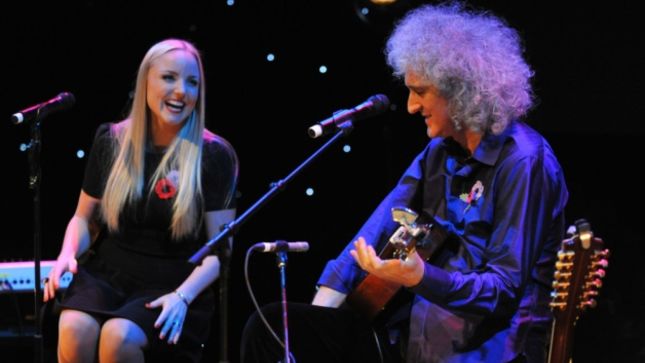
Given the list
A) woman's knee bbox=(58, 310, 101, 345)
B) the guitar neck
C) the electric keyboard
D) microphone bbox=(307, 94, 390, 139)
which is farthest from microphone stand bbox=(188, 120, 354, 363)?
the electric keyboard

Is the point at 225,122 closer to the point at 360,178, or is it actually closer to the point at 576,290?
the point at 360,178

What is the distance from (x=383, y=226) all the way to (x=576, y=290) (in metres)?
0.91

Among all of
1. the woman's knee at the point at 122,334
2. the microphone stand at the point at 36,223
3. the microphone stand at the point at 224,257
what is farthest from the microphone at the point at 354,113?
the microphone stand at the point at 36,223

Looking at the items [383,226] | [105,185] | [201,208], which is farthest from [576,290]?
[105,185]

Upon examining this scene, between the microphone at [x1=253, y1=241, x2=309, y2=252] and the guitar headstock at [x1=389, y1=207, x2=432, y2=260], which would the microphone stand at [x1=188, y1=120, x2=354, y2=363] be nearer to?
the microphone at [x1=253, y1=241, x2=309, y2=252]

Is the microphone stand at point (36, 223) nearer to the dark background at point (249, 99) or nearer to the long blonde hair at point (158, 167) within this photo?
the long blonde hair at point (158, 167)

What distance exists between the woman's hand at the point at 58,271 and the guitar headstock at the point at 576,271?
1.97m

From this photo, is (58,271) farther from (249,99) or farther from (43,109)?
(249,99)

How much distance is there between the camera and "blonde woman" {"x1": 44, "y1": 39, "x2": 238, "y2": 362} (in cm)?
374

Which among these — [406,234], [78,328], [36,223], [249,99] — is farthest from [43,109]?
[406,234]

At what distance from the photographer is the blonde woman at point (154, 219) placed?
3.74 m

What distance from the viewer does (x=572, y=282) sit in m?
2.95

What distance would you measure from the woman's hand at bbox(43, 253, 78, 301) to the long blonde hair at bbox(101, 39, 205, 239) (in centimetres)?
24

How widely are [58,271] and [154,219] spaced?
1.50 ft
